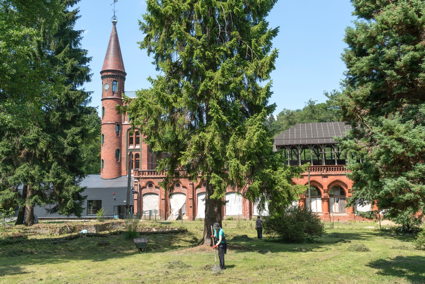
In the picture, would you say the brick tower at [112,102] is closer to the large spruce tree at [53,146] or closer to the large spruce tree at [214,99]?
the large spruce tree at [53,146]

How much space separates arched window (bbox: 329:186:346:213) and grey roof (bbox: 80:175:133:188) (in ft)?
76.5

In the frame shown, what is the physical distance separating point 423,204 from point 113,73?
44989 mm

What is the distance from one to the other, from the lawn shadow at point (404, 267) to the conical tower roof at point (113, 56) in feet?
Answer: 142

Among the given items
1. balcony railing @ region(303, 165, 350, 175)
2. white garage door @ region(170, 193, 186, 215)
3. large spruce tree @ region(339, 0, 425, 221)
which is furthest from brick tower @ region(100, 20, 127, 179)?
large spruce tree @ region(339, 0, 425, 221)

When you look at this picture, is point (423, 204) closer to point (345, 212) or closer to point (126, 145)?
point (345, 212)

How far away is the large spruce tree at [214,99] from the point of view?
42.8ft

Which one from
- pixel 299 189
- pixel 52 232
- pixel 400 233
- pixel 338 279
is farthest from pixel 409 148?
pixel 52 232

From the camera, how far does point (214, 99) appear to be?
13.7 m

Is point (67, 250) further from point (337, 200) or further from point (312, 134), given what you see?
point (312, 134)

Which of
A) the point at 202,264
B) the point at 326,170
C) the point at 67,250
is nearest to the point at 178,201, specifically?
the point at 326,170

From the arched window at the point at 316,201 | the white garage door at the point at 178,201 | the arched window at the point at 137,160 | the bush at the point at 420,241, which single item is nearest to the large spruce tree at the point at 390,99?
the bush at the point at 420,241

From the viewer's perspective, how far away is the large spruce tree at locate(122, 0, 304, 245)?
13.0 m

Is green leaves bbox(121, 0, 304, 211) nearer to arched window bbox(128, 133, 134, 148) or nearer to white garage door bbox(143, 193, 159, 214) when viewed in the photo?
white garage door bbox(143, 193, 159, 214)

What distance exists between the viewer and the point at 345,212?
36.8 m
